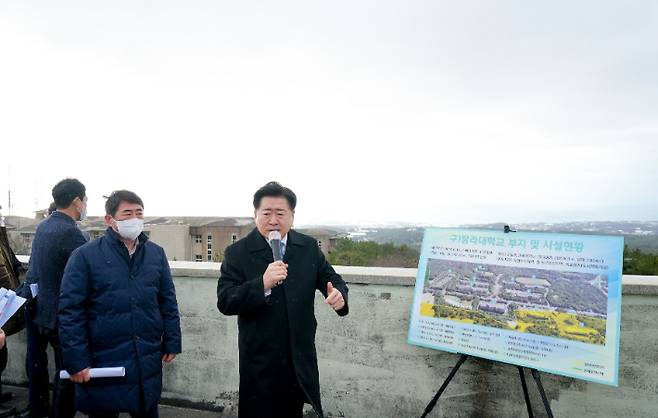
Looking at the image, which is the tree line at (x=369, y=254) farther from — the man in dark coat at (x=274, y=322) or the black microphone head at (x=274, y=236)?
the black microphone head at (x=274, y=236)

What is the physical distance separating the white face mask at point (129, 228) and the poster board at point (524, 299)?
182cm

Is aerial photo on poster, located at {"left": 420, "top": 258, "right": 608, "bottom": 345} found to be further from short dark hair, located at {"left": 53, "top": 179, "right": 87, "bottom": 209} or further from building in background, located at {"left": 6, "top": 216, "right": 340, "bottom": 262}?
building in background, located at {"left": 6, "top": 216, "right": 340, "bottom": 262}

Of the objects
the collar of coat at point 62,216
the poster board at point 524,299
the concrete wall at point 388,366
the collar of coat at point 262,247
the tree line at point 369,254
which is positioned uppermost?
the collar of coat at point 62,216

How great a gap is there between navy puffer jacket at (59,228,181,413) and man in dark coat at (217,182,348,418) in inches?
23.6

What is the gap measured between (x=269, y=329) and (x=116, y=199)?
1.24m

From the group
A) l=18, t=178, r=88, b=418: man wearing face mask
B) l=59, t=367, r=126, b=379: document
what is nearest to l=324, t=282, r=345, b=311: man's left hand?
l=59, t=367, r=126, b=379: document

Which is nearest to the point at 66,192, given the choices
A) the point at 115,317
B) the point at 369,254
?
the point at 115,317

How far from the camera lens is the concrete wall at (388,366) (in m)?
2.73

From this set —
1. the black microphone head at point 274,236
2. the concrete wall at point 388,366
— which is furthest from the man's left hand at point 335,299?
the concrete wall at point 388,366

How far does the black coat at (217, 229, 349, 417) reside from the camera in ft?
7.00

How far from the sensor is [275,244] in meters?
2.07

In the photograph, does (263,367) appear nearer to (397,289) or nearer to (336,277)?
(336,277)

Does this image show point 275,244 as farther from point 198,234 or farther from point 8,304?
point 198,234

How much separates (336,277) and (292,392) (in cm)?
66
